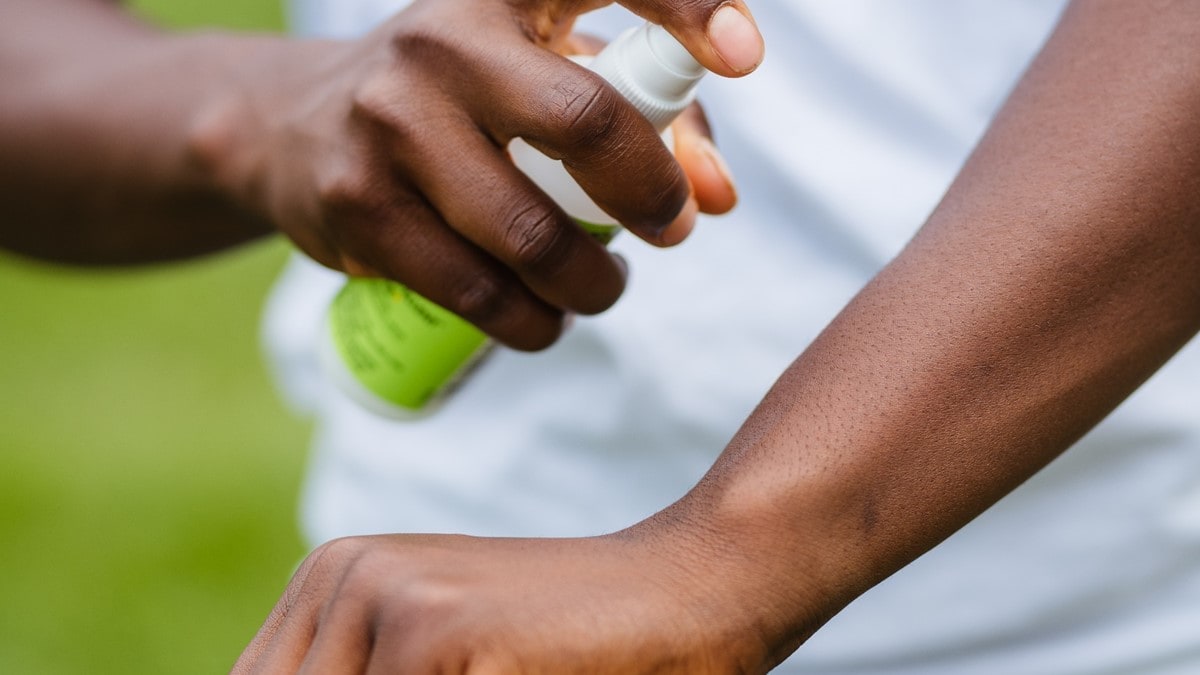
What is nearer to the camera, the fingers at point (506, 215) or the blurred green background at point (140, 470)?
the fingers at point (506, 215)

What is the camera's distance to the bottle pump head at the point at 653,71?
1.87 ft

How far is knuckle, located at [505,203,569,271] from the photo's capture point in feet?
1.92

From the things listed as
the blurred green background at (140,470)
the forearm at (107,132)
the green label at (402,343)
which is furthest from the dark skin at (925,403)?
the blurred green background at (140,470)

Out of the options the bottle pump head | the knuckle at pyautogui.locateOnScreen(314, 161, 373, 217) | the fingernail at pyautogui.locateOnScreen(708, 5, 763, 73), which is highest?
the fingernail at pyautogui.locateOnScreen(708, 5, 763, 73)

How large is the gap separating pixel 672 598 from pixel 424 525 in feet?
1.44

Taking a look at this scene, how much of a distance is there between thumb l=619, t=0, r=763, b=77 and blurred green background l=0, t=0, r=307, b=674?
122 cm

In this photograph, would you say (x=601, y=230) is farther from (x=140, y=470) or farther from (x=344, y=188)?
(x=140, y=470)

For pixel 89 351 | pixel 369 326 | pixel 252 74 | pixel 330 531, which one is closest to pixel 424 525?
pixel 330 531

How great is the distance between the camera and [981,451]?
1.63 feet

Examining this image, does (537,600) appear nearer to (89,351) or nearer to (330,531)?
(330,531)

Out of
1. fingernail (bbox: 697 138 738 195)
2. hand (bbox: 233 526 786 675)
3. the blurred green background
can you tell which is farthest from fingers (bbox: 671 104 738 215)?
the blurred green background

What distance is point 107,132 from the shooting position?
2.89 ft

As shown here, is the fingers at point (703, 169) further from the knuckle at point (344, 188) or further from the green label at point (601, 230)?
the knuckle at point (344, 188)

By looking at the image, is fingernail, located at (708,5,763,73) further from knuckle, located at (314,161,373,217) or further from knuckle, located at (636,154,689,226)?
knuckle, located at (314,161,373,217)
